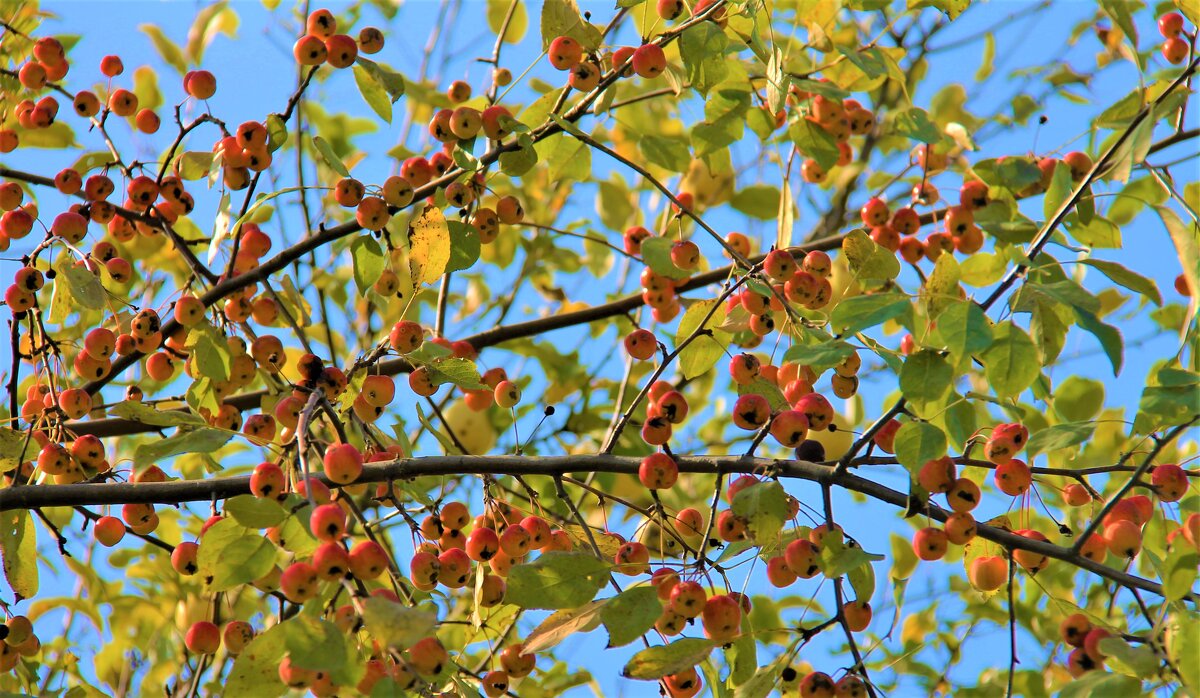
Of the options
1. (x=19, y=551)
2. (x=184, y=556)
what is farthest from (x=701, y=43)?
(x=19, y=551)

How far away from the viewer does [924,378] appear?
145cm

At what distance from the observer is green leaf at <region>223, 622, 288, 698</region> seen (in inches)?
55.6

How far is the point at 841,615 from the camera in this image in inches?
Result: 63.4

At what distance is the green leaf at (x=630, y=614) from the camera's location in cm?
153

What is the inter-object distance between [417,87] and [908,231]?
4.34ft

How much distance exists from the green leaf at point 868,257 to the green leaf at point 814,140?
27.0 inches

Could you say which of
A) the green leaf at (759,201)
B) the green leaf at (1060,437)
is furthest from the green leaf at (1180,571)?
the green leaf at (759,201)

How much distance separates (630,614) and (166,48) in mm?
2737

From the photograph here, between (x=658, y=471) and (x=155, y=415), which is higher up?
(x=155, y=415)

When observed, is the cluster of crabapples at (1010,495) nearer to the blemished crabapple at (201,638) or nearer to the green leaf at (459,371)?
the green leaf at (459,371)

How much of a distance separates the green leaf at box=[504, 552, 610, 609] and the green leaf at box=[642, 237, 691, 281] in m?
0.70

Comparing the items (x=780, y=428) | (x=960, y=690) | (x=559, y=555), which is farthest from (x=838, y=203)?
(x=559, y=555)

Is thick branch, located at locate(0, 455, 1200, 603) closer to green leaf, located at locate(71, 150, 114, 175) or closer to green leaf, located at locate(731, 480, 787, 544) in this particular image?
green leaf, located at locate(731, 480, 787, 544)

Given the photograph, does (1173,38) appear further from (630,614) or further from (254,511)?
(254,511)
